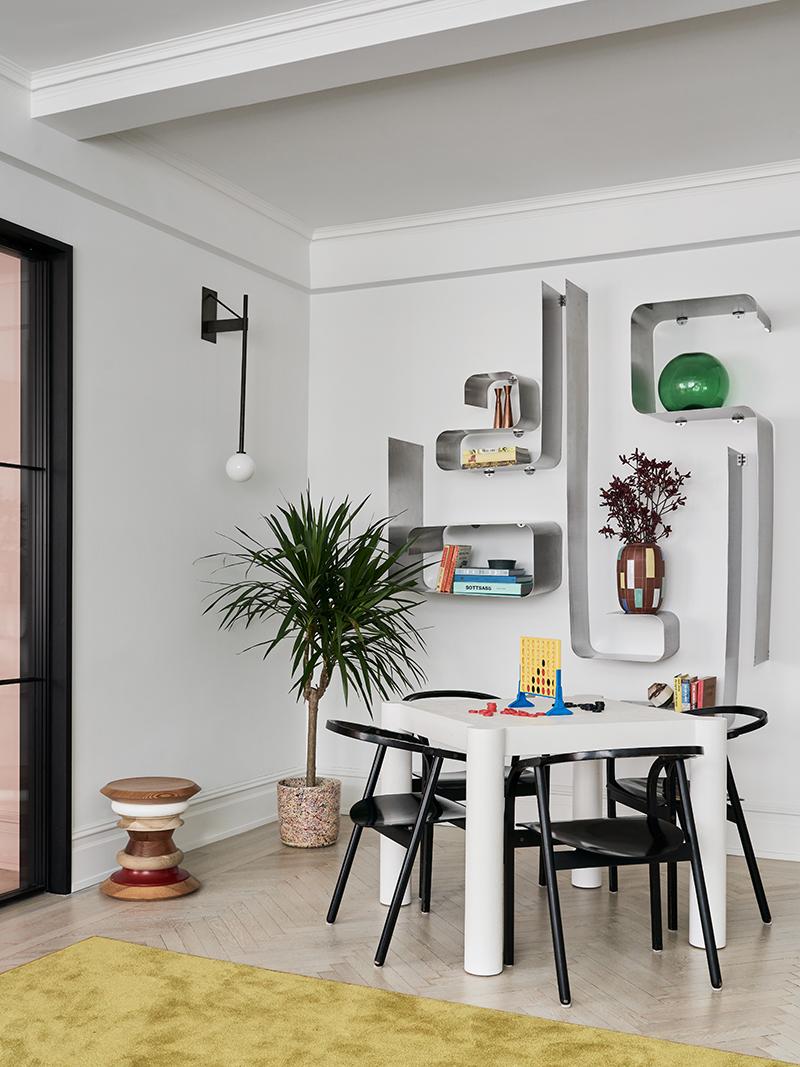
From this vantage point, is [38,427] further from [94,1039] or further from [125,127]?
[94,1039]

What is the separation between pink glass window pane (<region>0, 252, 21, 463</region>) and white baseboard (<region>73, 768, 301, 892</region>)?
5.05 ft

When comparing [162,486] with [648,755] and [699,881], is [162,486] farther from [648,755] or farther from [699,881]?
[699,881]

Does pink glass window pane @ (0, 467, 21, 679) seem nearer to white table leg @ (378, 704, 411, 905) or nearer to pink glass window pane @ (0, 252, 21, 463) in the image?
pink glass window pane @ (0, 252, 21, 463)

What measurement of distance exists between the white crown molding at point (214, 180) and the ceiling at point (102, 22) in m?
0.69

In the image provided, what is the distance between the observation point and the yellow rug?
282 cm

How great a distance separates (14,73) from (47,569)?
1.83 m

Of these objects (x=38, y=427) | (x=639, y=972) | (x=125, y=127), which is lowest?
(x=639, y=972)

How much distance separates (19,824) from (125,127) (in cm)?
269

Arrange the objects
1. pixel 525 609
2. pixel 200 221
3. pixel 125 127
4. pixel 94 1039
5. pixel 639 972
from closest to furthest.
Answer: pixel 94 1039
pixel 639 972
pixel 125 127
pixel 200 221
pixel 525 609

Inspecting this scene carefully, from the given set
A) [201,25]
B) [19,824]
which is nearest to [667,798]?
[19,824]

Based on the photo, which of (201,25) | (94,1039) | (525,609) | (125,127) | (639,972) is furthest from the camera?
(525,609)

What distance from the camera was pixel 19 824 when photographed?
13.8 feet

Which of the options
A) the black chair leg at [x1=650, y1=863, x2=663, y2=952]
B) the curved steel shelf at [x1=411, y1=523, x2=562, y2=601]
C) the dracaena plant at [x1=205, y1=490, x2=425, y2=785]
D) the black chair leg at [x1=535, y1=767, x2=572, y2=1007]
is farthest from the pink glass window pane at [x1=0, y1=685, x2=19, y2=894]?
the black chair leg at [x1=650, y1=863, x2=663, y2=952]

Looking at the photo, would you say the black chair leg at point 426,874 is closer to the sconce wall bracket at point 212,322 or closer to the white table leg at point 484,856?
the white table leg at point 484,856
